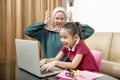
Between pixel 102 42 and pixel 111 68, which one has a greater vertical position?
pixel 102 42

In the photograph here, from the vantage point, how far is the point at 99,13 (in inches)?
114

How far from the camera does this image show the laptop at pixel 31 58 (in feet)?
3.66

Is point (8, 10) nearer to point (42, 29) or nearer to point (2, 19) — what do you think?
point (2, 19)

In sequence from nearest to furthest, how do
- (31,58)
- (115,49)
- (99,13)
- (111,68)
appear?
(31,58) < (111,68) < (115,49) < (99,13)

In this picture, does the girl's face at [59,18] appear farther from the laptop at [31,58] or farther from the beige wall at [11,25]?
the beige wall at [11,25]

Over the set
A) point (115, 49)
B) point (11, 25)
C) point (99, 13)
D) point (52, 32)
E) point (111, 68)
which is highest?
point (99, 13)

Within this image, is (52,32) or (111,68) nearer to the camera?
(52,32)

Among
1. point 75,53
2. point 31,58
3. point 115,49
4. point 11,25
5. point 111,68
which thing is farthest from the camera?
point 11,25

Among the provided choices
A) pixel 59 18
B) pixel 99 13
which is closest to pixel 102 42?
pixel 99 13

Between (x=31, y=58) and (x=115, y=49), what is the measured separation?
1615 millimetres

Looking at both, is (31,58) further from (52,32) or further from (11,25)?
(11,25)

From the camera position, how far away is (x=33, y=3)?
9.33ft

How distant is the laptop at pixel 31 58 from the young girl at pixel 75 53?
0.18 ft

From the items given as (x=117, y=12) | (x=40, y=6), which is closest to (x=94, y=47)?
(x=117, y=12)
